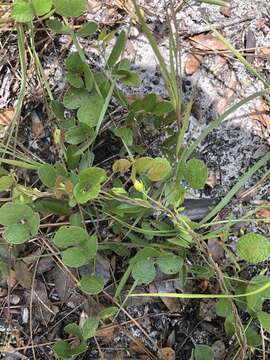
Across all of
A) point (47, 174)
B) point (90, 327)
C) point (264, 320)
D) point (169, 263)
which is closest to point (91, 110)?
point (47, 174)

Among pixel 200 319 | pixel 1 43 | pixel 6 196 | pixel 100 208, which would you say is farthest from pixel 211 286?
pixel 1 43

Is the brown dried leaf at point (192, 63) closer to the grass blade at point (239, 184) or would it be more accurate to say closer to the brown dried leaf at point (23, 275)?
the grass blade at point (239, 184)

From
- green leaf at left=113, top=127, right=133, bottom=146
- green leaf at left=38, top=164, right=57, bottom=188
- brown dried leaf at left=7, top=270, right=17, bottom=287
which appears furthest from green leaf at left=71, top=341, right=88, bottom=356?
green leaf at left=113, top=127, right=133, bottom=146

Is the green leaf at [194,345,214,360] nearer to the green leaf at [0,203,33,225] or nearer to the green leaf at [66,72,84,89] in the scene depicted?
the green leaf at [0,203,33,225]

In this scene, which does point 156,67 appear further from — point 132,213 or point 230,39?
point 132,213

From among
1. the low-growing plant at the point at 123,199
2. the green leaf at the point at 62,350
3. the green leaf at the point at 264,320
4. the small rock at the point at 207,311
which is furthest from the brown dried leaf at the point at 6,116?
the green leaf at the point at 264,320

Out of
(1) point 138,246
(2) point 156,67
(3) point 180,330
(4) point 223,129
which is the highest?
(2) point 156,67
